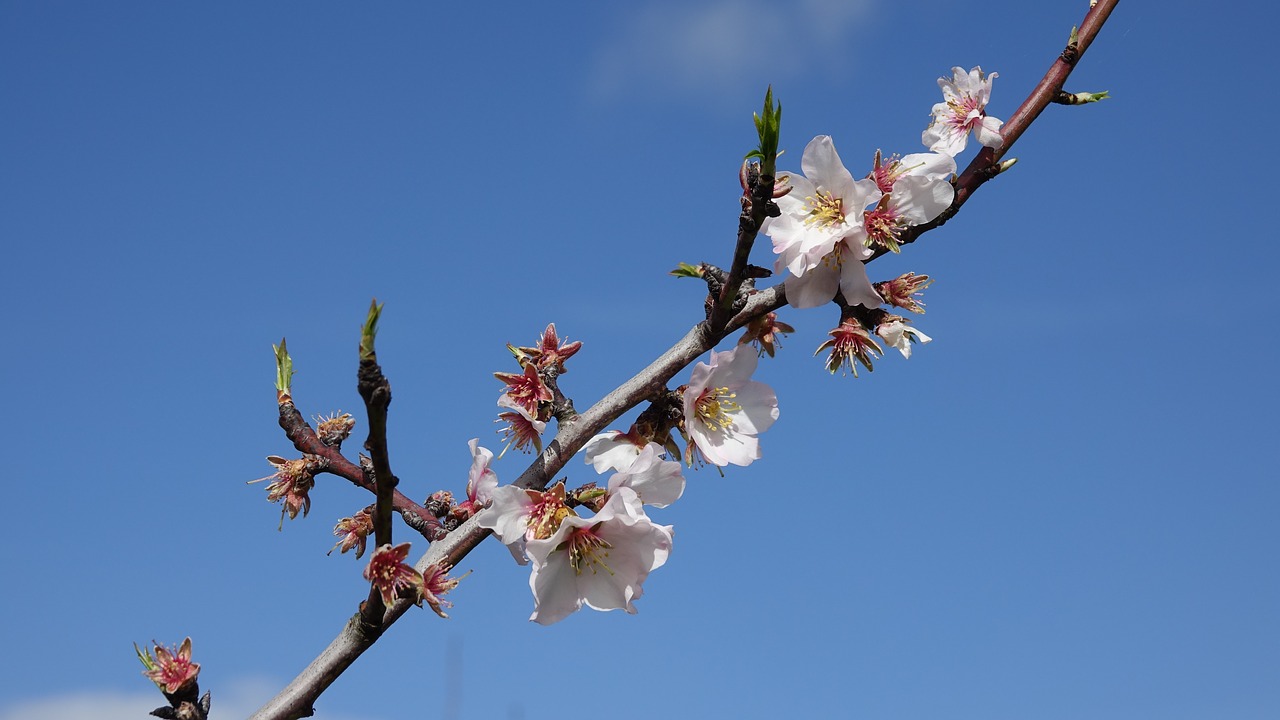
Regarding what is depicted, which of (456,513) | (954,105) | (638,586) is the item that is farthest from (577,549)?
(954,105)

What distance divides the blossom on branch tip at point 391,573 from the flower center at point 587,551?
51cm

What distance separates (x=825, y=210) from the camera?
3.21m

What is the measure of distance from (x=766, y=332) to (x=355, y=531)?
141 cm

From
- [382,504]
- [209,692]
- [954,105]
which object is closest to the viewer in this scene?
[382,504]

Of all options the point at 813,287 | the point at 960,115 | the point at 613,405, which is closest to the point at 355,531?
the point at 613,405

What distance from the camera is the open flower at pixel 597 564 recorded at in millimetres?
2965

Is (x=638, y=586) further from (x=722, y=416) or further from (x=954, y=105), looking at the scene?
(x=954, y=105)

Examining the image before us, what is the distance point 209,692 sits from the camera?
9.64 feet

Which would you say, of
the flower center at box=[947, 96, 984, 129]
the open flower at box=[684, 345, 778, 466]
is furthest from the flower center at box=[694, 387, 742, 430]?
the flower center at box=[947, 96, 984, 129]

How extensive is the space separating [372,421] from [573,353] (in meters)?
1.01

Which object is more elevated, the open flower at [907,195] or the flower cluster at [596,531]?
the open flower at [907,195]

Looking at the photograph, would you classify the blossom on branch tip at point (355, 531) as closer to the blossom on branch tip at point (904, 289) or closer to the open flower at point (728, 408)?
the open flower at point (728, 408)

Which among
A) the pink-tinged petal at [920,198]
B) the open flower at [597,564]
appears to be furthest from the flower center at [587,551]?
the pink-tinged petal at [920,198]

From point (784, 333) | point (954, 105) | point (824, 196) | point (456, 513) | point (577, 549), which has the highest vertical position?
point (954, 105)
